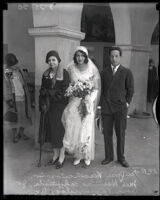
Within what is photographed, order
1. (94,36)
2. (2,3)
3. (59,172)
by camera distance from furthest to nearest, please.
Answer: (94,36) < (59,172) < (2,3)

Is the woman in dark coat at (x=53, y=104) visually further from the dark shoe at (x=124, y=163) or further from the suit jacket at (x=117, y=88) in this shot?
the dark shoe at (x=124, y=163)

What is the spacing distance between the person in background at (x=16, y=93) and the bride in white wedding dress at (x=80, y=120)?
56 centimetres

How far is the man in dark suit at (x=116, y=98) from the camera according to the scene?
4.36 m

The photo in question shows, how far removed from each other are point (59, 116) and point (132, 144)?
3.63 feet

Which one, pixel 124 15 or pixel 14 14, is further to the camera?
pixel 124 15

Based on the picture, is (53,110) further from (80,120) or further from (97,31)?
(97,31)

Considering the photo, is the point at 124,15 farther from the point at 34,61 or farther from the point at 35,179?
the point at 35,179

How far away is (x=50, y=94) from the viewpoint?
4.44 metres

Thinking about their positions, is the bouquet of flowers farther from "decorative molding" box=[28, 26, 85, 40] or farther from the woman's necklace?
"decorative molding" box=[28, 26, 85, 40]

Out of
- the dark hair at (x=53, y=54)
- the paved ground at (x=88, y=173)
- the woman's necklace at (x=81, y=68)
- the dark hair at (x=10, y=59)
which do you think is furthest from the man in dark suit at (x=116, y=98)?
Result: the dark hair at (x=10, y=59)

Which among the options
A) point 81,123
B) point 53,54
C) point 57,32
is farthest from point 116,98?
point 57,32

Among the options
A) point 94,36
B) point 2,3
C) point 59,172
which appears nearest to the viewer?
point 2,3

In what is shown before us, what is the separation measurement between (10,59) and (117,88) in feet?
4.75

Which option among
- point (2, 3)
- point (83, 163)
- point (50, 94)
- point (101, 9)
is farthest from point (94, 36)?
point (83, 163)
